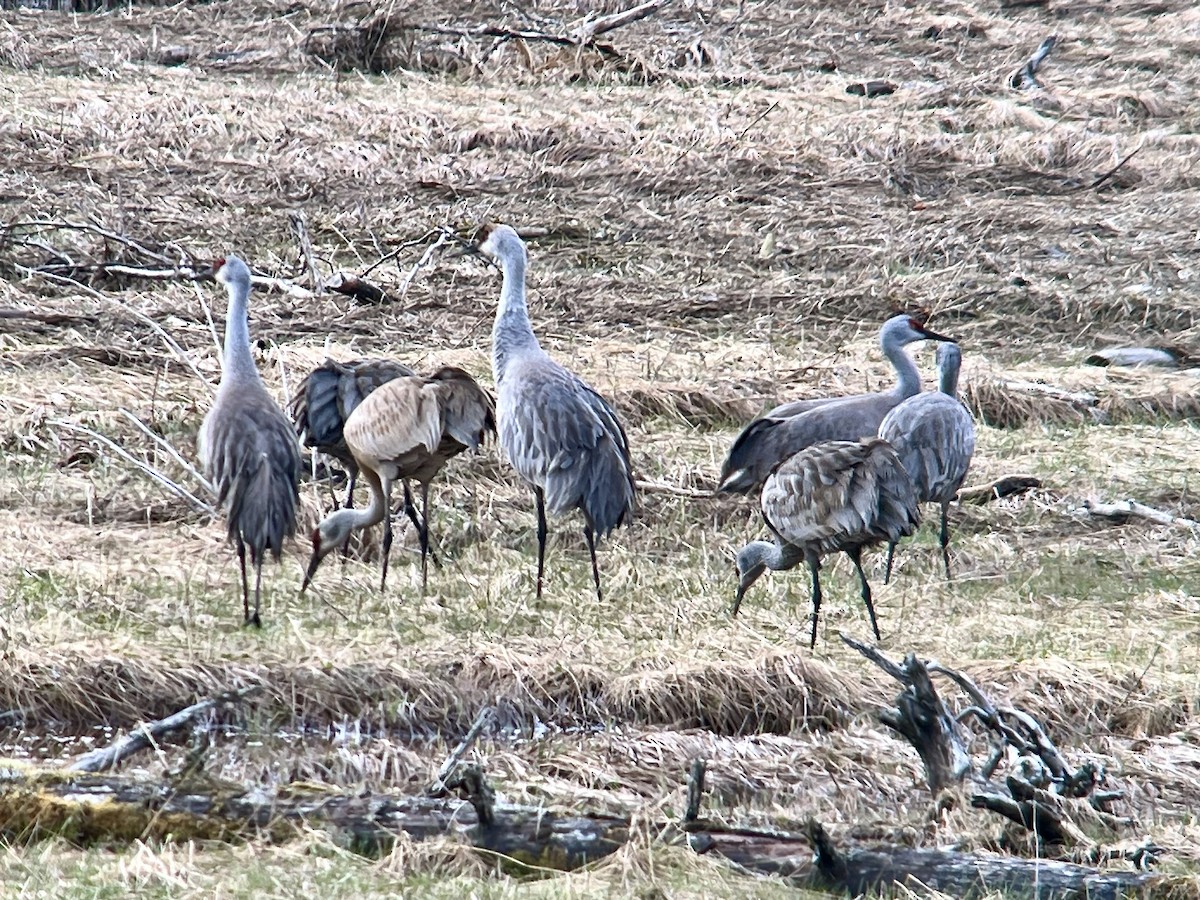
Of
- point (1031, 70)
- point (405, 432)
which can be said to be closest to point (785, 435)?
point (405, 432)

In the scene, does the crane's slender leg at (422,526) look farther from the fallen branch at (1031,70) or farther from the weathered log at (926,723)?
the fallen branch at (1031,70)

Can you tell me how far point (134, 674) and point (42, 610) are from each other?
2.38 feet

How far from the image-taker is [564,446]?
7031 millimetres

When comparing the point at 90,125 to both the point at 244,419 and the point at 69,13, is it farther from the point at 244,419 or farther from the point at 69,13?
the point at 244,419

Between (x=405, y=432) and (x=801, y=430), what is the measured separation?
1873 millimetres

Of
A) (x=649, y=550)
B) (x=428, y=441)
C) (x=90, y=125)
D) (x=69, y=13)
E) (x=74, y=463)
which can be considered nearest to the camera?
(x=428, y=441)

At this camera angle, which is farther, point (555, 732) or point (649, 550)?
point (649, 550)

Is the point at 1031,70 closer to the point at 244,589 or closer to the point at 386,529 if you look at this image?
the point at 386,529

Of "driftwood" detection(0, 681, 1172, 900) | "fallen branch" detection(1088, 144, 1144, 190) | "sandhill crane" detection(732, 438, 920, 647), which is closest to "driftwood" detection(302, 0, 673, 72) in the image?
"fallen branch" detection(1088, 144, 1144, 190)

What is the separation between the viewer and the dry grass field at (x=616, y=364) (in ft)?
18.4

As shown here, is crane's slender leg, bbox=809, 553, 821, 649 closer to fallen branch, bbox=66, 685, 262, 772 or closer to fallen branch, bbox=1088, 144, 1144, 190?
fallen branch, bbox=66, 685, 262, 772

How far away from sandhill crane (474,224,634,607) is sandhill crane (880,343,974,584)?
43.9 inches

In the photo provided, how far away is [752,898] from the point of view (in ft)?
13.9

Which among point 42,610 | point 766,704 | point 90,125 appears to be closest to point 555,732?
point 766,704
